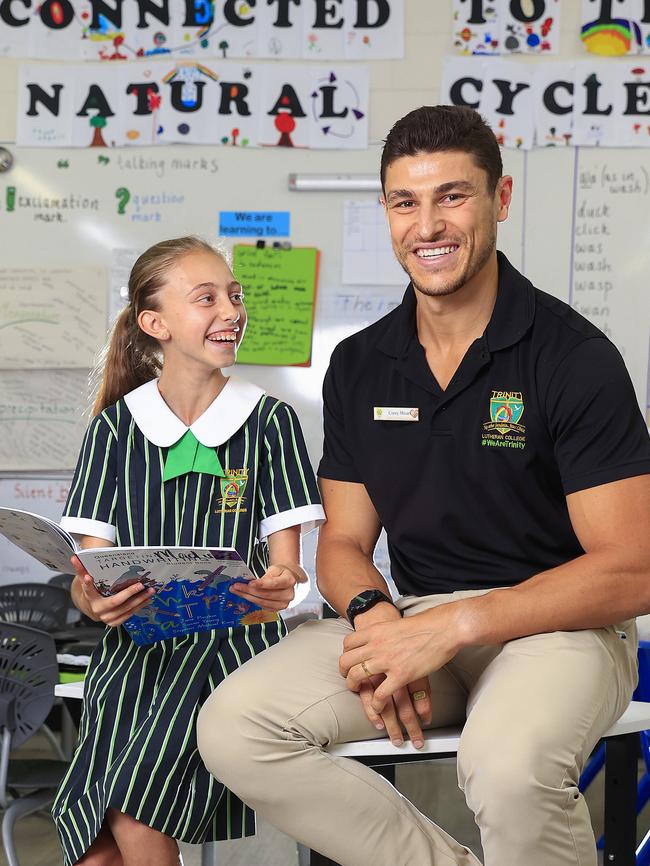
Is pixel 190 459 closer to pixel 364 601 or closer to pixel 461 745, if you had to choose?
pixel 364 601

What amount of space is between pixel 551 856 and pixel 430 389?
744 millimetres

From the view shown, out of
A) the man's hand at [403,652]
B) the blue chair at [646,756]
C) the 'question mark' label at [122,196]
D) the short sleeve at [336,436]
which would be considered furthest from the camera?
the 'question mark' label at [122,196]

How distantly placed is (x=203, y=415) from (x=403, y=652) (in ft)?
2.10

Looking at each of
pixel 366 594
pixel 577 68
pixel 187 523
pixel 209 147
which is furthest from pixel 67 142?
pixel 366 594

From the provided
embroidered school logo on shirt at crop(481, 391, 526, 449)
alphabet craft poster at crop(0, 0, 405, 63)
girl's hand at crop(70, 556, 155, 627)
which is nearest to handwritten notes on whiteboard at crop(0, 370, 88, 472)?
alphabet craft poster at crop(0, 0, 405, 63)

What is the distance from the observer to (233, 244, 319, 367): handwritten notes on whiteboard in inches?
157

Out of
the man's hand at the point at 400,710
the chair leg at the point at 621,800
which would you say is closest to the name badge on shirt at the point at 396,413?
the man's hand at the point at 400,710

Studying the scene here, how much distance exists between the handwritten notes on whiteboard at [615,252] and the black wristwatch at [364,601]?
242 cm

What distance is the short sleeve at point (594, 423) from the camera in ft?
5.24

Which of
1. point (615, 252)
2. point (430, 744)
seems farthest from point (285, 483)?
point (615, 252)

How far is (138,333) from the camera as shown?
86.4 inches

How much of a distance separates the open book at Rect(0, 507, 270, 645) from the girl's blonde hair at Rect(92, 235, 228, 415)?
428mm

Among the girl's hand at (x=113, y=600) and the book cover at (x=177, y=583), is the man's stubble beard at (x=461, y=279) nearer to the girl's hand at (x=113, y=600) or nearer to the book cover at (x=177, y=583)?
the book cover at (x=177, y=583)

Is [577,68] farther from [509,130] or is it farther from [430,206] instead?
[430,206]
